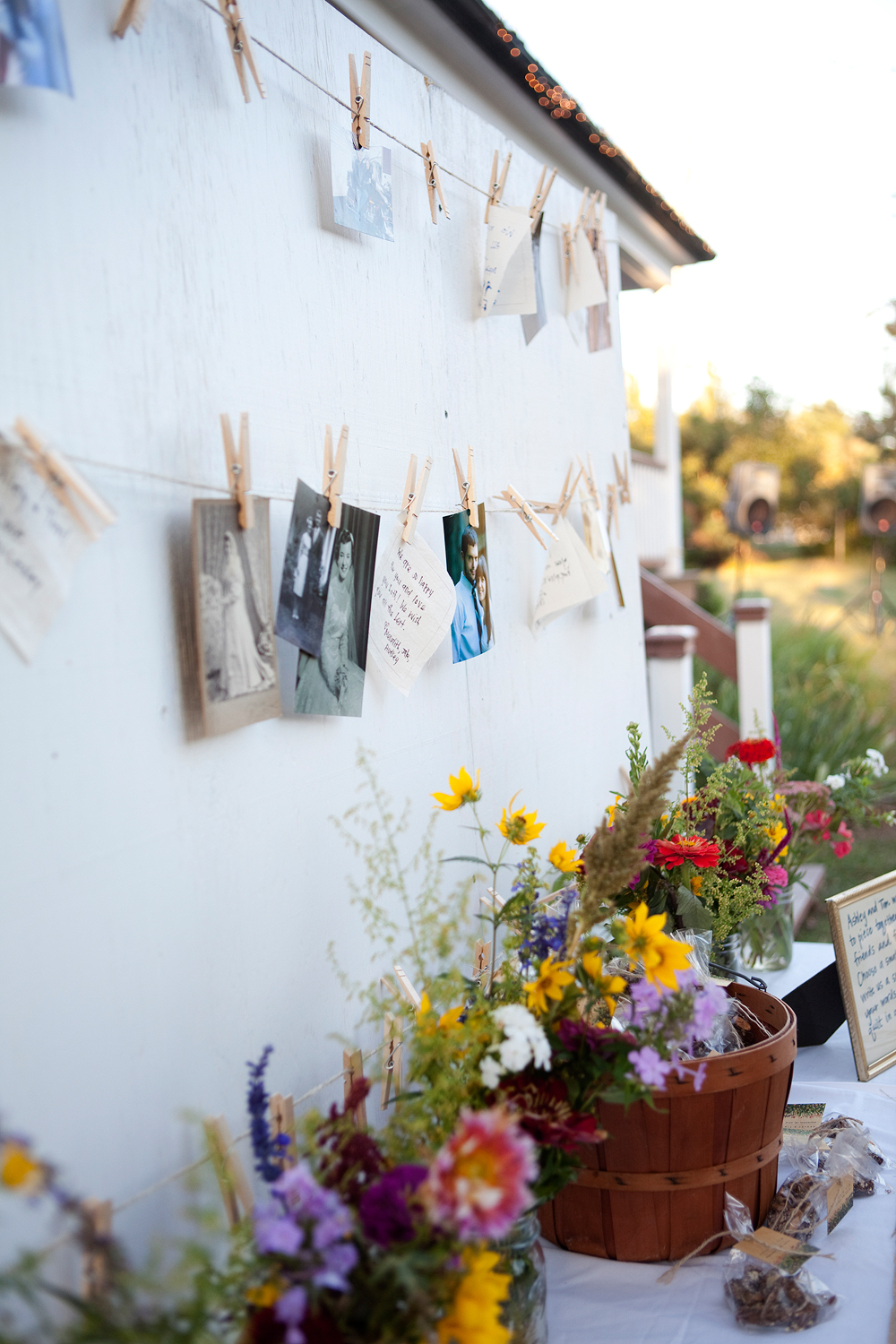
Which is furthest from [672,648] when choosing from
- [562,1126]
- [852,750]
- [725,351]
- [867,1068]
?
[725,351]

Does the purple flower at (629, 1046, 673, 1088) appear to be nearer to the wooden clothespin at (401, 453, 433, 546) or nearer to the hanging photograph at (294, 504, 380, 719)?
the hanging photograph at (294, 504, 380, 719)

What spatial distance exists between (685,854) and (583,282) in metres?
1.37

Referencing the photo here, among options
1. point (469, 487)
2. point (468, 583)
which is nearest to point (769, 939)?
point (468, 583)

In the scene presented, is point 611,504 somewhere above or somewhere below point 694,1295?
above

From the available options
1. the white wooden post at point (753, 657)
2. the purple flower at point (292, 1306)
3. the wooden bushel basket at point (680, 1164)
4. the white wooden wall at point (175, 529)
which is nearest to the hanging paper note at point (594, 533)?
the white wooden wall at point (175, 529)

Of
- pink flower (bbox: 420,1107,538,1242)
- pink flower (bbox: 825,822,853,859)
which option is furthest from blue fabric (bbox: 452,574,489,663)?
pink flower (bbox: 825,822,853,859)

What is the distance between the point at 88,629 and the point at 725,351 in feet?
57.1

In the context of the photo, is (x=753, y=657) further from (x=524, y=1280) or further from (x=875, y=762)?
(x=524, y=1280)

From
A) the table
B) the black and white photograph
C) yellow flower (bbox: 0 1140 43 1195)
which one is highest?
the black and white photograph

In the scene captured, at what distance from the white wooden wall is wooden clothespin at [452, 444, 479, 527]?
0.22 ft

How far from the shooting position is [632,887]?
1867 millimetres

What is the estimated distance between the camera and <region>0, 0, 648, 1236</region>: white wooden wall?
98 centimetres

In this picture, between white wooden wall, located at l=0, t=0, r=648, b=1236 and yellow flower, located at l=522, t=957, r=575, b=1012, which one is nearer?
white wooden wall, located at l=0, t=0, r=648, b=1236

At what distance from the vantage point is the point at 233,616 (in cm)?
118
